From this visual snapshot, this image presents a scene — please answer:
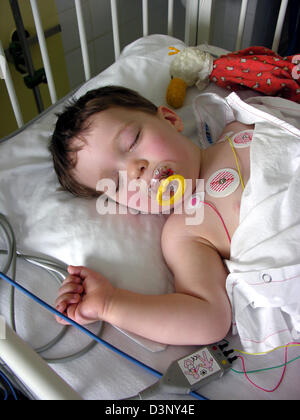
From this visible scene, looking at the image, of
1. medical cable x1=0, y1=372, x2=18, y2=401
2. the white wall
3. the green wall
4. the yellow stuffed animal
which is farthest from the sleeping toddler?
the white wall

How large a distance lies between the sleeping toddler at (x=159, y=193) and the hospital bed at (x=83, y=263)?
1.5 inches

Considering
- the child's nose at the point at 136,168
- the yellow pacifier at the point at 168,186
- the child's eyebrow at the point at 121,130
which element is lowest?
the yellow pacifier at the point at 168,186

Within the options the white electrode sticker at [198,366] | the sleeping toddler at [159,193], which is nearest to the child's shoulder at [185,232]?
the sleeping toddler at [159,193]

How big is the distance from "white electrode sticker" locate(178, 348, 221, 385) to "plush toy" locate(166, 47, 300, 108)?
764mm

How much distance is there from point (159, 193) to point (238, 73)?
1.84 ft

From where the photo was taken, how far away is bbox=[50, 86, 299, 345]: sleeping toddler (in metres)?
0.69

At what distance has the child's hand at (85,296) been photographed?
69cm

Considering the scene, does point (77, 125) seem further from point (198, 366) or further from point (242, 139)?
point (198, 366)

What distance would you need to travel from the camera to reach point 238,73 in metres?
1.13

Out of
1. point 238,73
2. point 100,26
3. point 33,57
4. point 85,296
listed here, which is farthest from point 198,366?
point 100,26

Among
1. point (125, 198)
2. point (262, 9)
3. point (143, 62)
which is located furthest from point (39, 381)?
point (262, 9)

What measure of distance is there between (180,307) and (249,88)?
0.78 meters

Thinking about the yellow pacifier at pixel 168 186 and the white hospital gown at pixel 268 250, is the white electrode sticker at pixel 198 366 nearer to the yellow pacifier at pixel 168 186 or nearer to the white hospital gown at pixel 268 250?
the white hospital gown at pixel 268 250

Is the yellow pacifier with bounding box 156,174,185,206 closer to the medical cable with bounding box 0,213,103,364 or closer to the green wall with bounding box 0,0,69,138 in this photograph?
the medical cable with bounding box 0,213,103,364
